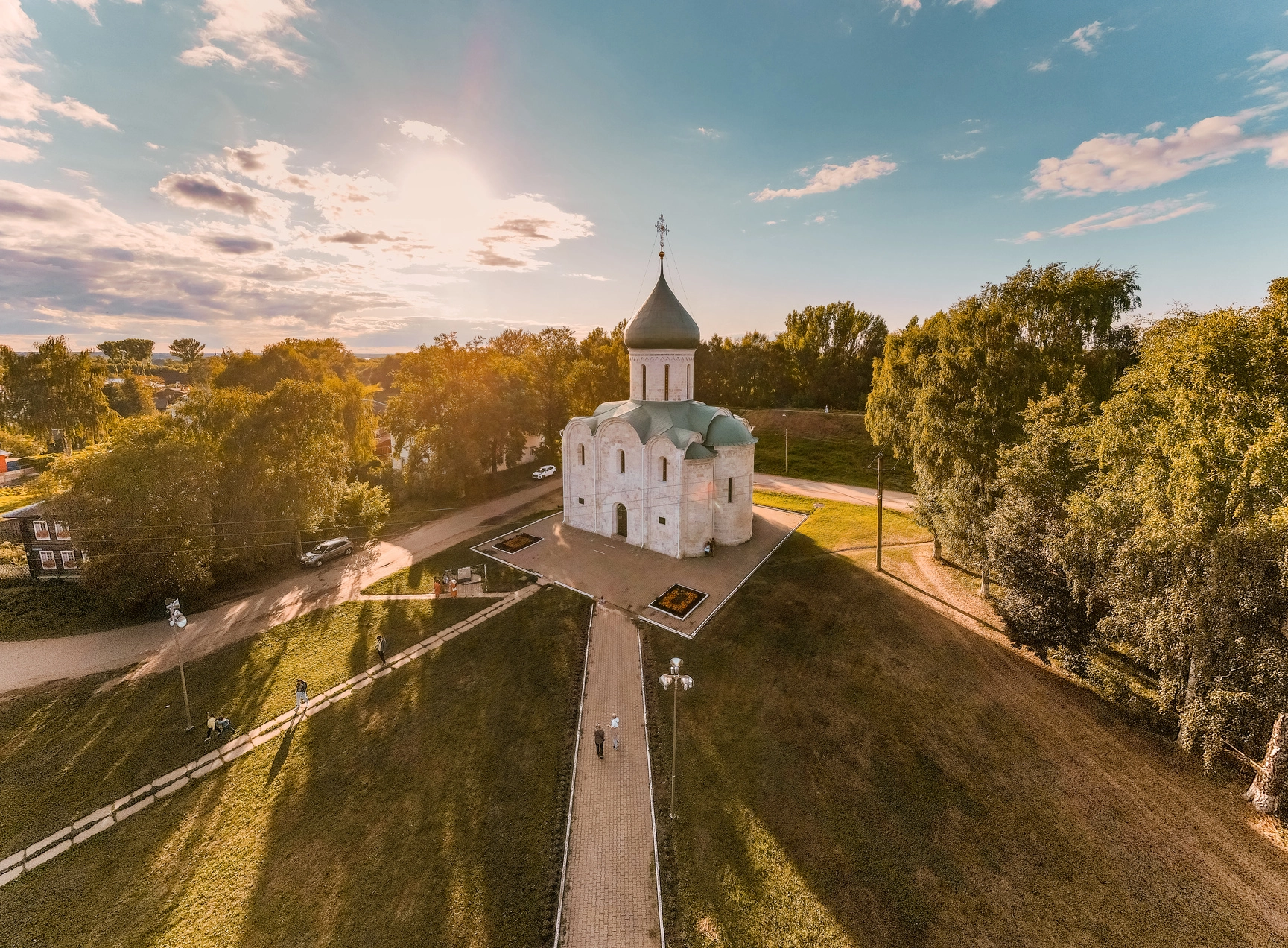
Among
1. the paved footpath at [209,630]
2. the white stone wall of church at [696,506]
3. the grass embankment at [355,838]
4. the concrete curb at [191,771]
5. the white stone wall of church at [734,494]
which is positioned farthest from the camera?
the white stone wall of church at [734,494]

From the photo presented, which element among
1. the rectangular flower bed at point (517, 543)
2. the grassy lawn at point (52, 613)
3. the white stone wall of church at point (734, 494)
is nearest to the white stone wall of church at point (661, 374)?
the white stone wall of church at point (734, 494)

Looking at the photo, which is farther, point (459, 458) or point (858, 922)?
point (459, 458)

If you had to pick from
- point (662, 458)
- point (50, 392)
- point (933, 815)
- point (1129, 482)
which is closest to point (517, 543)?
point (662, 458)

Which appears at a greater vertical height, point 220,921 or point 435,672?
point 435,672

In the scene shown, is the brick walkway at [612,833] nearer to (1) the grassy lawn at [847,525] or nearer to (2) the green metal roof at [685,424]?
(2) the green metal roof at [685,424]

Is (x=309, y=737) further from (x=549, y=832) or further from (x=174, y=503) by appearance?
(x=174, y=503)

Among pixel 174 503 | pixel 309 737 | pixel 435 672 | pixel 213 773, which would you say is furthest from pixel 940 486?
pixel 174 503
